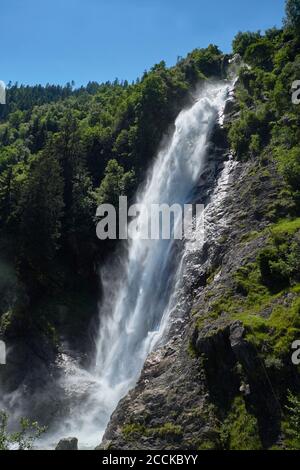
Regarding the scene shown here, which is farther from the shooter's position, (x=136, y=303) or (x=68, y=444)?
A: (x=136, y=303)

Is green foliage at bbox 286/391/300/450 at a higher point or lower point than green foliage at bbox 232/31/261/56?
lower

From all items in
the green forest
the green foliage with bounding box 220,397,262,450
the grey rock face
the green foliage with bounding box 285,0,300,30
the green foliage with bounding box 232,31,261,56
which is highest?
the green foliage with bounding box 232,31,261,56

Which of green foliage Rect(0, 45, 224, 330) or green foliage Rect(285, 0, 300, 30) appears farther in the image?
green foliage Rect(285, 0, 300, 30)

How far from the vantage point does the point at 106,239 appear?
182ft

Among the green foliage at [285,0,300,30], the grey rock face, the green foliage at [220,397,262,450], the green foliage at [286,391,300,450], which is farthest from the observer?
the green foliage at [285,0,300,30]

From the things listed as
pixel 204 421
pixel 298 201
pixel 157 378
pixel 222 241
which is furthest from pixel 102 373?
pixel 298 201

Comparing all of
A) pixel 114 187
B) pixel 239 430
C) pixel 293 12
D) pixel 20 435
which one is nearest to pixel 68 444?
pixel 20 435

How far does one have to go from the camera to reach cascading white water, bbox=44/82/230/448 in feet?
123

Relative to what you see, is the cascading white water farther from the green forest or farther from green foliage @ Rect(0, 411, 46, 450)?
green foliage @ Rect(0, 411, 46, 450)

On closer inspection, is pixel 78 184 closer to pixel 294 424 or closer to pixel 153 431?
pixel 153 431

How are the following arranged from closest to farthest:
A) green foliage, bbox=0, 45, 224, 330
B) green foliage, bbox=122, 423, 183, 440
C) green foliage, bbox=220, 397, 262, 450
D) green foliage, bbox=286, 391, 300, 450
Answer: green foliage, bbox=286, 391, 300, 450, green foliage, bbox=220, 397, 262, 450, green foliage, bbox=122, 423, 183, 440, green foliage, bbox=0, 45, 224, 330

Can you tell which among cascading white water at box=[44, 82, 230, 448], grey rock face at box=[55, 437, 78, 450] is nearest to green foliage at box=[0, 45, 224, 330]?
cascading white water at box=[44, 82, 230, 448]

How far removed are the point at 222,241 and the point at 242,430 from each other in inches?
699

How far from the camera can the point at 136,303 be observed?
44812 millimetres
